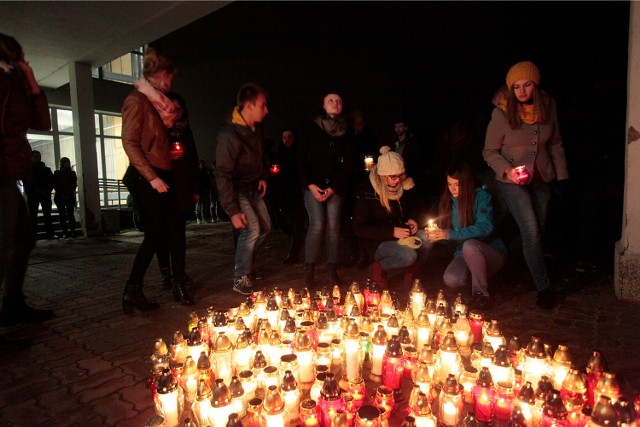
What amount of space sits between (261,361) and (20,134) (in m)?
2.61

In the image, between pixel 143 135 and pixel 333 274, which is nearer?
pixel 143 135

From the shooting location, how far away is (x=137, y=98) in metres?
3.45

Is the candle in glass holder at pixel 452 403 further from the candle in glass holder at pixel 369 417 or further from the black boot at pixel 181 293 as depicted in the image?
the black boot at pixel 181 293

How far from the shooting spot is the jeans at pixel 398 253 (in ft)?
13.6

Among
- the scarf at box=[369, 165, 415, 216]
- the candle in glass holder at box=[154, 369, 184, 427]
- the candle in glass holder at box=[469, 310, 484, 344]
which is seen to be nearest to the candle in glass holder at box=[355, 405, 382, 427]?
the candle in glass holder at box=[154, 369, 184, 427]

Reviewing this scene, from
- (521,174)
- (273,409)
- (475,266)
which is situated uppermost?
(521,174)

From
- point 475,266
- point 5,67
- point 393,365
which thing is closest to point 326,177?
point 475,266

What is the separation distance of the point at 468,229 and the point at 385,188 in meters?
0.90

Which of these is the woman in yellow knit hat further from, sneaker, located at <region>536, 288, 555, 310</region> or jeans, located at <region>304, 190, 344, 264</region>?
jeans, located at <region>304, 190, 344, 264</region>

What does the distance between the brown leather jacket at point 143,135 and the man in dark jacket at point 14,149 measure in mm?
630

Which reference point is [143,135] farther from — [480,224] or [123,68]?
[123,68]

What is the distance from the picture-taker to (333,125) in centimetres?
441

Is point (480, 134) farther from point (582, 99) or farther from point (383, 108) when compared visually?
point (582, 99)

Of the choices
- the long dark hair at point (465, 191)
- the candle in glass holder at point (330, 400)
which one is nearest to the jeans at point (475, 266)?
Result: the long dark hair at point (465, 191)
